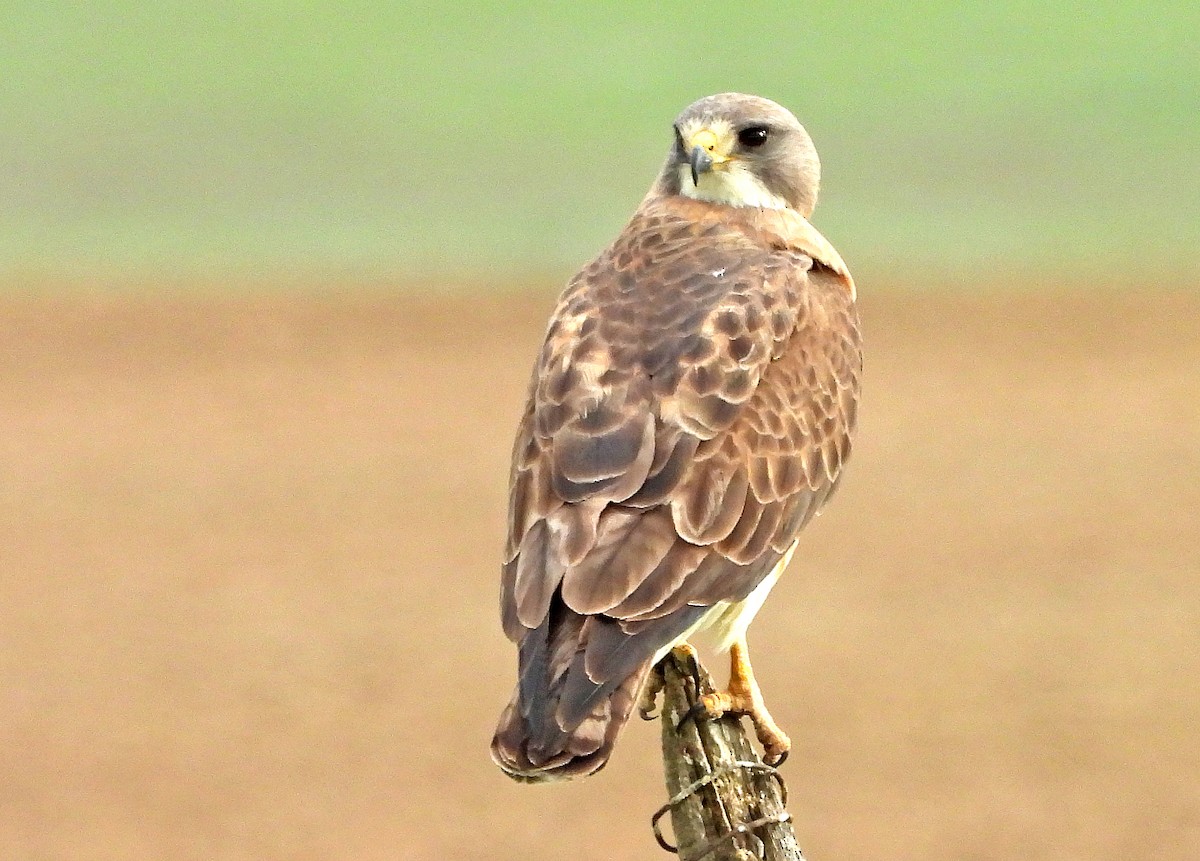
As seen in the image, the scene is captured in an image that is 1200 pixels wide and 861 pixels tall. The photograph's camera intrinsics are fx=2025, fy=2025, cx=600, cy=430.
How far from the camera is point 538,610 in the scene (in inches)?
199

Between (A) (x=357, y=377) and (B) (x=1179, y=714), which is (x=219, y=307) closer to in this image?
(A) (x=357, y=377)

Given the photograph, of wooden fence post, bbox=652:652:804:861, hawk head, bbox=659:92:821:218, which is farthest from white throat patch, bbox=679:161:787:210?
wooden fence post, bbox=652:652:804:861

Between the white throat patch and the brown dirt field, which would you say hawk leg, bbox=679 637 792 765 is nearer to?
the white throat patch

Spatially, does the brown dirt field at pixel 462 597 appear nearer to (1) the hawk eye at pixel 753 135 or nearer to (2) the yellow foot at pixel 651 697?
(2) the yellow foot at pixel 651 697

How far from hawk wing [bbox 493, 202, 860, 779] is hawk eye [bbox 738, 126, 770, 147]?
51 cm

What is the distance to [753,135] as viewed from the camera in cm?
686

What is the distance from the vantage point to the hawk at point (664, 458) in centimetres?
496

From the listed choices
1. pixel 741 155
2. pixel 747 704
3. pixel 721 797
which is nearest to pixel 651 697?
pixel 747 704

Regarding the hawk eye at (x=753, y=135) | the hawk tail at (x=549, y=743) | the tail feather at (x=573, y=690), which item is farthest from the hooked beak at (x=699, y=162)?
the hawk tail at (x=549, y=743)

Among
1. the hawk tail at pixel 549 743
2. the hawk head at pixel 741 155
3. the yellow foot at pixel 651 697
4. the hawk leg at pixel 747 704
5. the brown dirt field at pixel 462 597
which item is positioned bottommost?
the hawk tail at pixel 549 743

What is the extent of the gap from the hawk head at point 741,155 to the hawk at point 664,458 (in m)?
0.05

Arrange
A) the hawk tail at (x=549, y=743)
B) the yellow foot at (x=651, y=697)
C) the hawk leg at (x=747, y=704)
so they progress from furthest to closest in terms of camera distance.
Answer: the yellow foot at (x=651, y=697), the hawk leg at (x=747, y=704), the hawk tail at (x=549, y=743)

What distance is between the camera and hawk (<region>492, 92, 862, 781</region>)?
4957 millimetres

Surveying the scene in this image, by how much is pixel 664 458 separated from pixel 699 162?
1565 millimetres
